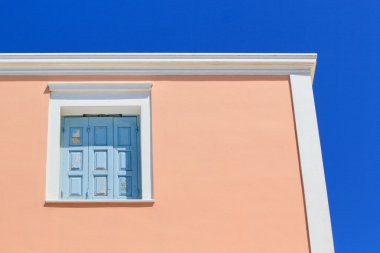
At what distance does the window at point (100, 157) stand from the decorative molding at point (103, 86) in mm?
480


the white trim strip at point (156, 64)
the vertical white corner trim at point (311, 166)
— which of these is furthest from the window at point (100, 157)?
the vertical white corner trim at point (311, 166)

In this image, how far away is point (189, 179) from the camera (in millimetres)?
10797

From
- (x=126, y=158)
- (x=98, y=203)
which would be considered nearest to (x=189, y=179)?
(x=126, y=158)

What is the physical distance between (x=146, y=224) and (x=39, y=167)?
6.39 feet

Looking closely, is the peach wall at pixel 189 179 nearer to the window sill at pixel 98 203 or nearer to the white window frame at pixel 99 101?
the window sill at pixel 98 203

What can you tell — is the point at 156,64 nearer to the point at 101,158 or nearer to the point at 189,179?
the point at 101,158

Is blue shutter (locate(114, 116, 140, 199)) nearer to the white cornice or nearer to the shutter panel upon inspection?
the shutter panel

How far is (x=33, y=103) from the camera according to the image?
11.2 m

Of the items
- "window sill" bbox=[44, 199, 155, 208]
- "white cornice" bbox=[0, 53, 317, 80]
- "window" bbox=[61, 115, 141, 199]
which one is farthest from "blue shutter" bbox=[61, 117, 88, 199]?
"white cornice" bbox=[0, 53, 317, 80]

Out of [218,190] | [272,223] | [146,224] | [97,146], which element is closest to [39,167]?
[97,146]

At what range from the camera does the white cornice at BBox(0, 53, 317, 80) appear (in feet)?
37.6

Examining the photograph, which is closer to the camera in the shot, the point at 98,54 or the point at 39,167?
the point at 39,167

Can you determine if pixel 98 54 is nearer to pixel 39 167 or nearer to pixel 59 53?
pixel 59 53

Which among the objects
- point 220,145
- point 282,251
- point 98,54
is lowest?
point 282,251
